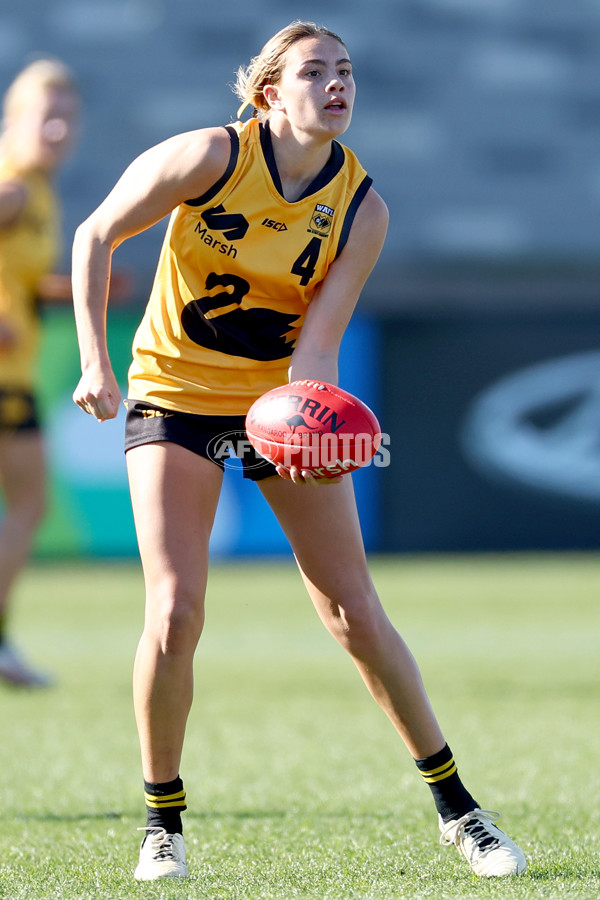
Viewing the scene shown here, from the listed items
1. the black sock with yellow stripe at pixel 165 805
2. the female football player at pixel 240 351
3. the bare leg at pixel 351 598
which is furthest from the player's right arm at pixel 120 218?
the black sock with yellow stripe at pixel 165 805

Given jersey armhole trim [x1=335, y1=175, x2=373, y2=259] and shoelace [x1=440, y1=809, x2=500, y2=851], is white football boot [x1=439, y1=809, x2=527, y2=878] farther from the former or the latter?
jersey armhole trim [x1=335, y1=175, x2=373, y2=259]

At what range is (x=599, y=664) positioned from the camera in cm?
753

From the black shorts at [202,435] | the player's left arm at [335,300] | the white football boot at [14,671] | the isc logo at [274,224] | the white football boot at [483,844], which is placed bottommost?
the white football boot at [14,671]

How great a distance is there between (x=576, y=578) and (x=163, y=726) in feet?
30.4

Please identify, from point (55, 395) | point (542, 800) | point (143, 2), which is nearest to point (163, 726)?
point (542, 800)

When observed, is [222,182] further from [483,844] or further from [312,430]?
[483,844]

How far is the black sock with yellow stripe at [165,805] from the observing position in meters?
3.39

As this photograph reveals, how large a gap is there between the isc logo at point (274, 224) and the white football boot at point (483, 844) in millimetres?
1632

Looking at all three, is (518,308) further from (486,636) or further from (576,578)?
(486,636)

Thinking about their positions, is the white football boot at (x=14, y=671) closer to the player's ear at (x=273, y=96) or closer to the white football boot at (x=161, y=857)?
the white football boot at (x=161, y=857)

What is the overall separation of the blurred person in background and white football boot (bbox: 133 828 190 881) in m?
3.38

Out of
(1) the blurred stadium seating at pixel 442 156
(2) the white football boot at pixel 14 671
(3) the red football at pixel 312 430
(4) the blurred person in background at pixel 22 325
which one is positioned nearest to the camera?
(3) the red football at pixel 312 430

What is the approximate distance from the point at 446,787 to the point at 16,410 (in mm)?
3841

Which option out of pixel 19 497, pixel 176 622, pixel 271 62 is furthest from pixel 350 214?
pixel 19 497
